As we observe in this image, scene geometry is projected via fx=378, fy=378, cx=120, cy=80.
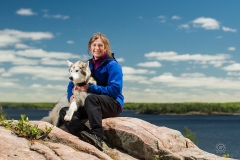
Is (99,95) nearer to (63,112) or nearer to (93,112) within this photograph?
(93,112)

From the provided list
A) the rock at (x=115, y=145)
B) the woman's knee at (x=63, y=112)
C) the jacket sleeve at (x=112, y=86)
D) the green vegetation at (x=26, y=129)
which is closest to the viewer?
the rock at (x=115, y=145)

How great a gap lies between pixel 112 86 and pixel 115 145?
146cm

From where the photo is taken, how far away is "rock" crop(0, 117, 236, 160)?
23.4ft

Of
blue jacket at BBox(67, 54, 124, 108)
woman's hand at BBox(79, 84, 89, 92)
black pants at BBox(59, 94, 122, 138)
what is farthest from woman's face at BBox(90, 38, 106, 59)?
black pants at BBox(59, 94, 122, 138)

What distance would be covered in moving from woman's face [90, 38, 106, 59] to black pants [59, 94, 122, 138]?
1.08 metres

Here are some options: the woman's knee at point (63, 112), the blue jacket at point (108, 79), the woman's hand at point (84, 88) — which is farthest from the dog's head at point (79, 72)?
the woman's knee at point (63, 112)

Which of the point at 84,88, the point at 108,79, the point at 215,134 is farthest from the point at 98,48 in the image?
the point at 215,134

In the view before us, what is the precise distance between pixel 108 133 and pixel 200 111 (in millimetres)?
145201

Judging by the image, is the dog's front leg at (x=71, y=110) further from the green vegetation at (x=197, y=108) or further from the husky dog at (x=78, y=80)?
the green vegetation at (x=197, y=108)

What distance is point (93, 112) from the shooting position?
8.34 meters

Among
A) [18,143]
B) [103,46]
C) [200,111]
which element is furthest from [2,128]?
[200,111]

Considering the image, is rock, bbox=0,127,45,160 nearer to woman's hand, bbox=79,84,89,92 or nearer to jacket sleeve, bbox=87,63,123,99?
woman's hand, bbox=79,84,89,92

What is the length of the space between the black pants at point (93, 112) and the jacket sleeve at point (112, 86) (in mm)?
135

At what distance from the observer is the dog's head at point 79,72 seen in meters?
8.31
